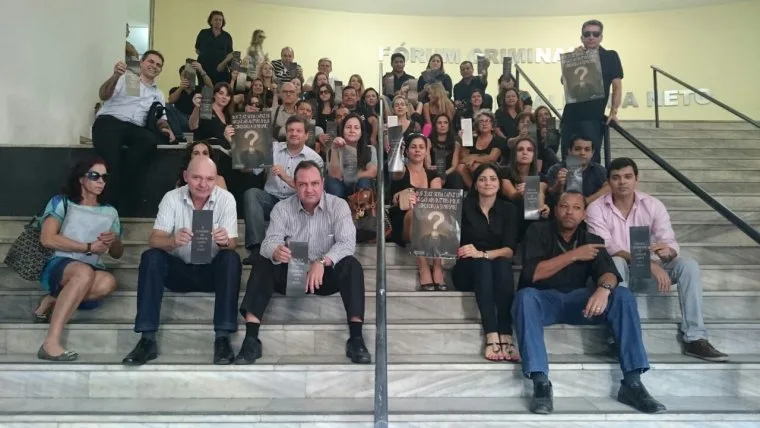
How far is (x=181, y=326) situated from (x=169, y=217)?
0.58 metres

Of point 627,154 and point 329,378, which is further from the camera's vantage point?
point 627,154

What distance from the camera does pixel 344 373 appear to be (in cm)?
268

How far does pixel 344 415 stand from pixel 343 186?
1916mm

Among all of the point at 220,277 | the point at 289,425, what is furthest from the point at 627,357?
the point at 220,277

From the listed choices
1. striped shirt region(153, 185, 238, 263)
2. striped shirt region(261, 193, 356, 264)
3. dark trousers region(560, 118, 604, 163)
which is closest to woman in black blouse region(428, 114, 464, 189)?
dark trousers region(560, 118, 604, 163)

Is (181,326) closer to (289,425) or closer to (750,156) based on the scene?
(289,425)

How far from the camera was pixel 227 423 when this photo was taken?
93.5 inches

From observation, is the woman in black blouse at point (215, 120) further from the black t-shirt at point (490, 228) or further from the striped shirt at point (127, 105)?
the black t-shirt at point (490, 228)

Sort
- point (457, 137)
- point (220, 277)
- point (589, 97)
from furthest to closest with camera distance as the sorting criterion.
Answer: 1. point (457, 137)
2. point (589, 97)
3. point (220, 277)

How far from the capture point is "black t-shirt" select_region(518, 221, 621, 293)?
115 inches

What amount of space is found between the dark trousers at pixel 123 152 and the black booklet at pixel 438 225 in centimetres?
232

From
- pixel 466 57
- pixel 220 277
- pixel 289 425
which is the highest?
pixel 466 57

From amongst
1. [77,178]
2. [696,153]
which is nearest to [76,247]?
[77,178]

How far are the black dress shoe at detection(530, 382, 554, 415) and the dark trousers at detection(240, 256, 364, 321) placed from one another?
88 centimetres
